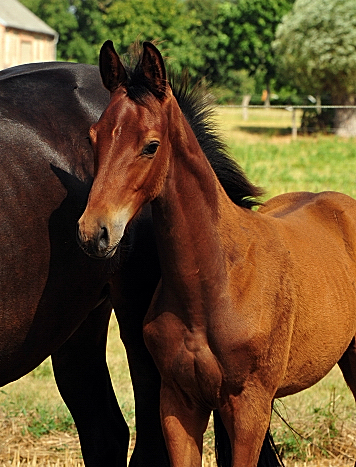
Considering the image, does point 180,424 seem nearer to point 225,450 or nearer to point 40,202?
point 225,450

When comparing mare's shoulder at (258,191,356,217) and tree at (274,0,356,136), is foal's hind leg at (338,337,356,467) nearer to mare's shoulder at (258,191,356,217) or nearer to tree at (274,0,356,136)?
mare's shoulder at (258,191,356,217)

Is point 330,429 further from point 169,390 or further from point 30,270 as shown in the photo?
point 30,270

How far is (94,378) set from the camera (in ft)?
11.3

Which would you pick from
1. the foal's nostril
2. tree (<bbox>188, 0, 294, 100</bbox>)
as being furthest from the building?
the foal's nostril

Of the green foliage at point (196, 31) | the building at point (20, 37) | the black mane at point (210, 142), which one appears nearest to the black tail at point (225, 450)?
the black mane at point (210, 142)

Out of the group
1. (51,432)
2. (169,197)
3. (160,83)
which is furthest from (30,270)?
(51,432)

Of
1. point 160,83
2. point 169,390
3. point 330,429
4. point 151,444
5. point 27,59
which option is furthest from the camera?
point 27,59

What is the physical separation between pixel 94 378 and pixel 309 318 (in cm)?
118

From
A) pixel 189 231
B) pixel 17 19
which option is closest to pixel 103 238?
pixel 189 231

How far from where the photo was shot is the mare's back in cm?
261

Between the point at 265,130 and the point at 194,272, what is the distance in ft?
78.0

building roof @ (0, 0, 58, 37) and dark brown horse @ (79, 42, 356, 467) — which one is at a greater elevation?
building roof @ (0, 0, 58, 37)

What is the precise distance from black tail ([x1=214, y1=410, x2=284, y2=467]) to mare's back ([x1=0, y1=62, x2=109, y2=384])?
85 centimetres

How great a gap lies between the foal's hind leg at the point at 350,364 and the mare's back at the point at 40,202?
1230 mm
